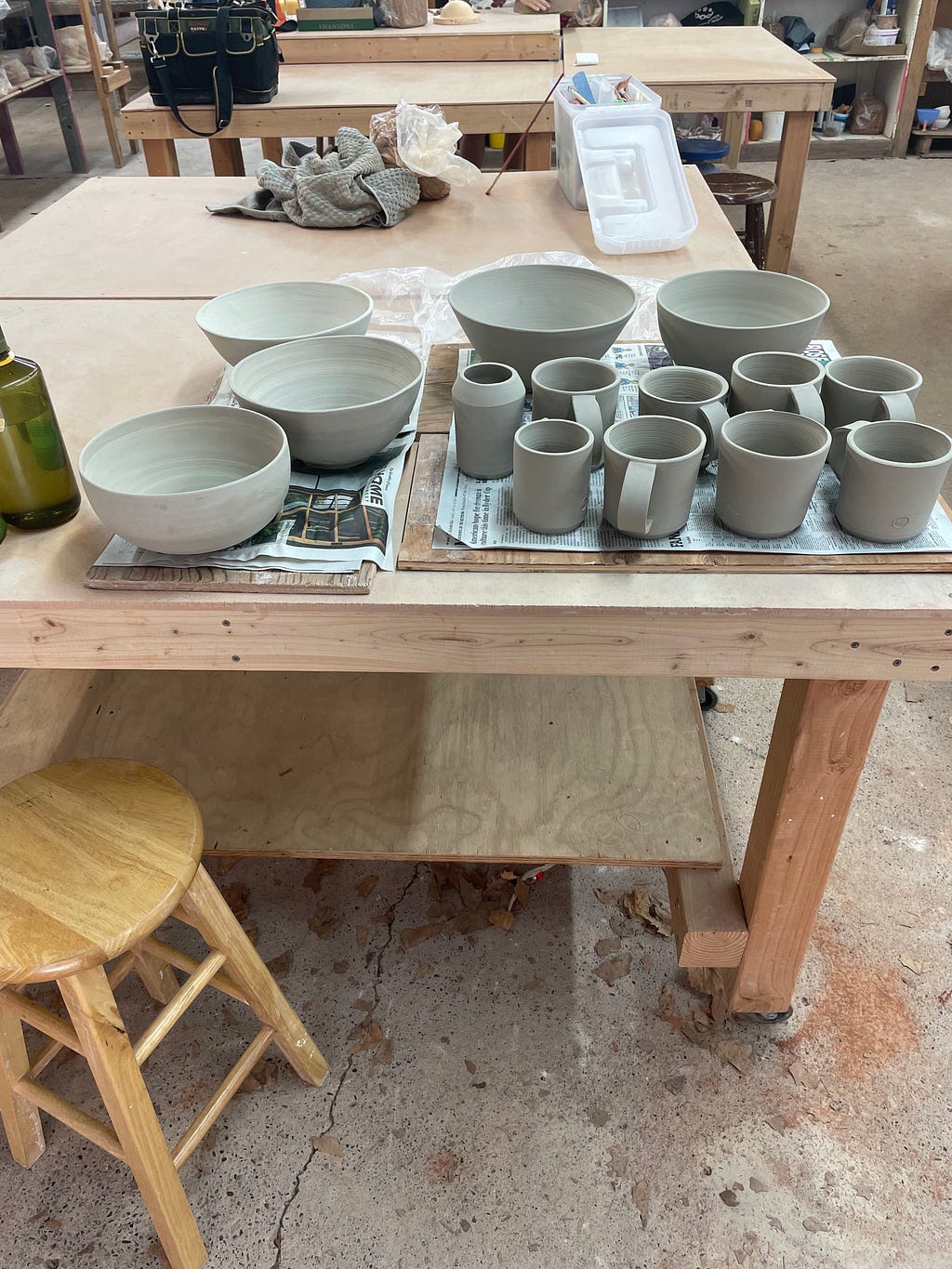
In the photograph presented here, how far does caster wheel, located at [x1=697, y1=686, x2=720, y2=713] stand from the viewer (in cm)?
194

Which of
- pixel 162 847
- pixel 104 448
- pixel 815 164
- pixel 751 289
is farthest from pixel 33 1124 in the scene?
pixel 815 164

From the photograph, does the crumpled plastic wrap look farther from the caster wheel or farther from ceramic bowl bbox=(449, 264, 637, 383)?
the caster wheel

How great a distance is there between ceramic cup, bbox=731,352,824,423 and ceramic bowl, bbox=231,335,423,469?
35 centimetres

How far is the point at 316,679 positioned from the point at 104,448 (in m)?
0.74

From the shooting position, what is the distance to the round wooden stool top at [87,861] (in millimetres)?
906

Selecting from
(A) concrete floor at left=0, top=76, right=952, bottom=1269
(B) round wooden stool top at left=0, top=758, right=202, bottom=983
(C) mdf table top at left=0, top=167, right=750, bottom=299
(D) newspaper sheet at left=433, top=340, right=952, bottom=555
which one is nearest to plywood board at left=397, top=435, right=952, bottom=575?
(D) newspaper sheet at left=433, top=340, right=952, bottom=555

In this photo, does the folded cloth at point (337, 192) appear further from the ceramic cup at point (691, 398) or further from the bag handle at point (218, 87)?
the ceramic cup at point (691, 398)

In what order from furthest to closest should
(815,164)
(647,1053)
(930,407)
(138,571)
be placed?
1. (815,164)
2. (930,407)
3. (647,1053)
4. (138,571)

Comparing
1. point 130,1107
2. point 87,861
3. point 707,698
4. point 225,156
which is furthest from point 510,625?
point 225,156

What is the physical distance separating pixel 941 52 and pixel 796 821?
5.04 meters

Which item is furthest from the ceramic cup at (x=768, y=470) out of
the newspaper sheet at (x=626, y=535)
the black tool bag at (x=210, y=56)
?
the black tool bag at (x=210, y=56)

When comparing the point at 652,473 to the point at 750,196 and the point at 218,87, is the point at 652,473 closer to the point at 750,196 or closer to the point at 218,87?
the point at 218,87

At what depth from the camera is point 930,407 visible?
2.87 meters

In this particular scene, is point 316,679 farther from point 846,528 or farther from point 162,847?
point 846,528
